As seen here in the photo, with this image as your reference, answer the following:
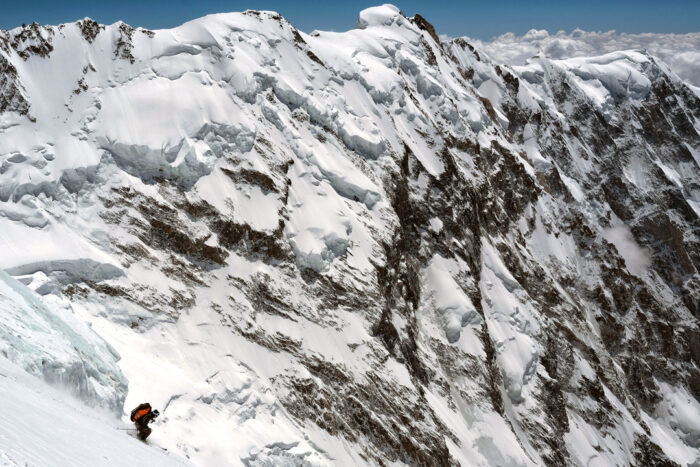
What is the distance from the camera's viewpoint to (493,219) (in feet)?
302

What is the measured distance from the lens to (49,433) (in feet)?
33.6

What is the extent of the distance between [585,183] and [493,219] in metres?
60.5

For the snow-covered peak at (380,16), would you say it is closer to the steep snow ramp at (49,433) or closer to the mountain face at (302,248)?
the mountain face at (302,248)

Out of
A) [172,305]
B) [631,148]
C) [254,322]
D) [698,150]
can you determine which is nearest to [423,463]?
[254,322]

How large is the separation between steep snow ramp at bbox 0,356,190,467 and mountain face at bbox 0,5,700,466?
10.1 meters

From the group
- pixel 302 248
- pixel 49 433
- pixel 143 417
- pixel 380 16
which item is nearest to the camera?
pixel 49 433

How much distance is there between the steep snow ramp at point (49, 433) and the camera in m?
8.63

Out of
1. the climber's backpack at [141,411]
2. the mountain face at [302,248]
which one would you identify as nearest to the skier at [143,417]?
the climber's backpack at [141,411]

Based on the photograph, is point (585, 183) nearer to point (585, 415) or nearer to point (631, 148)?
point (631, 148)

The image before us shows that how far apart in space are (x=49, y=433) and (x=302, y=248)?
135 feet

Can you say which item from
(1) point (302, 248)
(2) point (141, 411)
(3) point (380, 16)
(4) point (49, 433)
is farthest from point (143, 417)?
(3) point (380, 16)

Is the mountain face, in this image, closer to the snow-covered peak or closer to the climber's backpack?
the snow-covered peak

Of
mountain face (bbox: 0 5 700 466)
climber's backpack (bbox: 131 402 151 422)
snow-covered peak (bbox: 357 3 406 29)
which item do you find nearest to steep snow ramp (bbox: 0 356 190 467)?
climber's backpack (bbox: 131 402 151 422)

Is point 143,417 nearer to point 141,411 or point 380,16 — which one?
point 141,411
